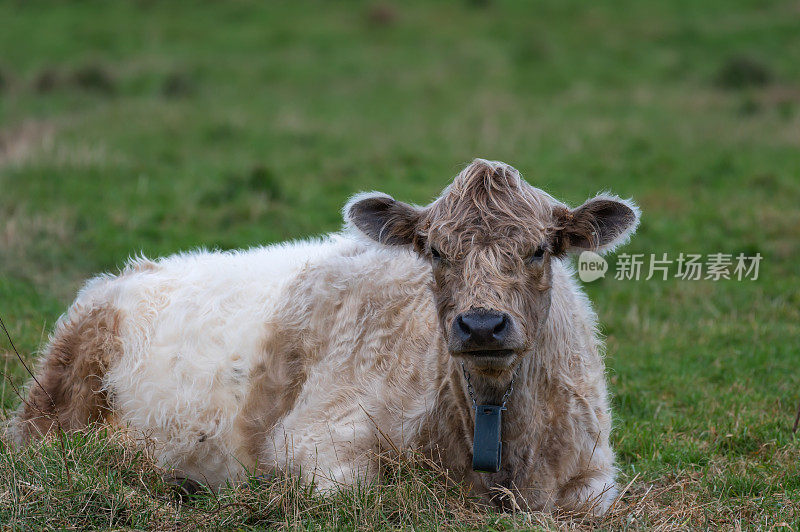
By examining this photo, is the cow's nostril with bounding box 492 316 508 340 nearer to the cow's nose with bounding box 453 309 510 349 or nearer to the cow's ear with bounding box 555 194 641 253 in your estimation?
the cow's nose with bounding box 453 309 510 349

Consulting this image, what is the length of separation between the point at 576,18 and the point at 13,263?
21185 millimetres

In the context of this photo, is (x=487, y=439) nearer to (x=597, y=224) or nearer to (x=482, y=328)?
(x=482, y=328)

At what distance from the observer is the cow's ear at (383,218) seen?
18.1ft

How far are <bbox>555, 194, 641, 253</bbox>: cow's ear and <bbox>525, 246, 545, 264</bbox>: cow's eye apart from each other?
0.74 feet

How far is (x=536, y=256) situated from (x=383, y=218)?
975mm

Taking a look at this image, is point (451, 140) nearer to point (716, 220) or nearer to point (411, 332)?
point (716, 220)

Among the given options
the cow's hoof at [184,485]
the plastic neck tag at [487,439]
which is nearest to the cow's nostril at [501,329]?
the plastic neck tag at [487,439]

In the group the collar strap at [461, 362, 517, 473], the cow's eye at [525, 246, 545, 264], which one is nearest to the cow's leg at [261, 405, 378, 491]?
the collar strap at [461, 362, 517, 473]

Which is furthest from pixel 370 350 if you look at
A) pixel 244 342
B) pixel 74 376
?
pixel 74 376

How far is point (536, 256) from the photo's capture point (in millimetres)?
5141

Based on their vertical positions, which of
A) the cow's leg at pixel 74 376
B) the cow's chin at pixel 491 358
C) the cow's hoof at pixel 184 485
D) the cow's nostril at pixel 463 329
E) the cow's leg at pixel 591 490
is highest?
the cow's nostril at pixel 463 329

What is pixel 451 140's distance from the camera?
1709 cm

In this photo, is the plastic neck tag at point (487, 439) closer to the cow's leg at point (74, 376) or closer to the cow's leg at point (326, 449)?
the cow's leg at point (326, 449)

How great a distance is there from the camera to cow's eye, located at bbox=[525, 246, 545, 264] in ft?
16.7
